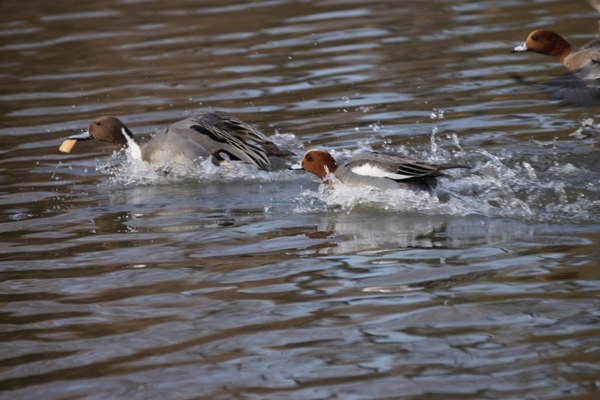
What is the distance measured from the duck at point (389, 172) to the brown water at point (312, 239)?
11cm

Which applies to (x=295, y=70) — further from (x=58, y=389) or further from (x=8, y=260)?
(x=58, y=389)

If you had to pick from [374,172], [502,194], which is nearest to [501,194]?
[502,194]

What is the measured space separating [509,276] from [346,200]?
2036 mm

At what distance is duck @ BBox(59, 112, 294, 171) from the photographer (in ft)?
26.9

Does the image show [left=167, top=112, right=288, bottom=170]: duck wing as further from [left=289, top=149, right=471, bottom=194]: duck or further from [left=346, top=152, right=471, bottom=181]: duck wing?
[left=346, top=152, right=471, bottom=181]: duck wing

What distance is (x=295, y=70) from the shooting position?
11.9m

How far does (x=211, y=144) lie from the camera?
8.35 m

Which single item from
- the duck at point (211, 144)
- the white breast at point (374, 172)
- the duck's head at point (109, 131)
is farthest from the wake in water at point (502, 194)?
the duck's head at point (109, 131)

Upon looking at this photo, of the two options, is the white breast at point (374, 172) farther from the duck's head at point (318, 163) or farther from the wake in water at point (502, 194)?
the duck's head at point (318, 163)

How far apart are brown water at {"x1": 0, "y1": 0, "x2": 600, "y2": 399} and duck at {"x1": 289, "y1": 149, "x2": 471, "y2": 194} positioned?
0.11 meters

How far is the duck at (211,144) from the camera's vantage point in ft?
26.9

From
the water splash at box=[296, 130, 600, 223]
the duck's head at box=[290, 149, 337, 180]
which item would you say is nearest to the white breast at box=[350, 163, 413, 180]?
the water splash at box=[296, 130, 600, 223]

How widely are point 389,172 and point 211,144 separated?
2080 millimetres

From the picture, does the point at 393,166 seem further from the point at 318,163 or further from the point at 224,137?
the point at 224,137
